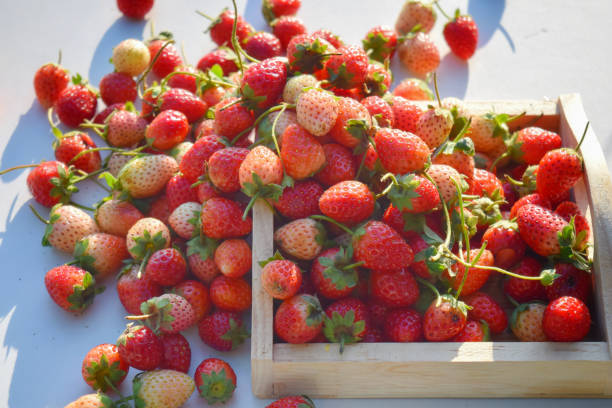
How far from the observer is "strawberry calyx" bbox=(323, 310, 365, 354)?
1.24 m

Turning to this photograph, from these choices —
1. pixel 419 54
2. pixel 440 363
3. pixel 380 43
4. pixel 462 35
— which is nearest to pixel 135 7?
pixel 380 43

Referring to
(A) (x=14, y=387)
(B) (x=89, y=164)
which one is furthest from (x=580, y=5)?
(A) (x=14, y=387)

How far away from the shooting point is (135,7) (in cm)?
205

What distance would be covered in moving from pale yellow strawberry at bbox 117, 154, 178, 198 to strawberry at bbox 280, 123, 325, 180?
344 millimetres

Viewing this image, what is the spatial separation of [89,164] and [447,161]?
2.88 ft

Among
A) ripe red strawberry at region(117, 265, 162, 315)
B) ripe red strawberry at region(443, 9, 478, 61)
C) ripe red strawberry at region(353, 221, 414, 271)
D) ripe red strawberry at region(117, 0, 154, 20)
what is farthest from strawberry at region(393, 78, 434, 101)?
ripe red strawberry at region(117, 0, 154, 20)

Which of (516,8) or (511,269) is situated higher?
(516,8)

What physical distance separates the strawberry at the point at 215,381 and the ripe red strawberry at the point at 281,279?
7.9 inches

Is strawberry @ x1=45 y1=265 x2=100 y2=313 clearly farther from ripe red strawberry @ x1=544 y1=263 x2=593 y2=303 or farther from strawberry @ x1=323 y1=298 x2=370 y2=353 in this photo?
ripe red strawberry @ x1=544 y1=263 x2=593 y2=303

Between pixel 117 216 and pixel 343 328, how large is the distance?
0.59 m

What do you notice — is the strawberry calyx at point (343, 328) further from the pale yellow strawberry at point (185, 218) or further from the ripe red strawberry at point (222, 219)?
the pale yellow strawberry at point (185, 218)

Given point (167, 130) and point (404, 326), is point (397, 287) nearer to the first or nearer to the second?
point (404, 326)

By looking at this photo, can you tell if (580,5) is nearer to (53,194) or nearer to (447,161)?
(447,161)

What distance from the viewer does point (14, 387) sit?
1377 mm
